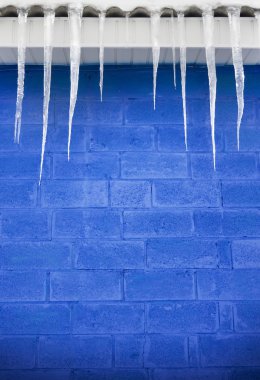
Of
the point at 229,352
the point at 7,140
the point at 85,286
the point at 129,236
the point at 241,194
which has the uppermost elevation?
the point at 7,140

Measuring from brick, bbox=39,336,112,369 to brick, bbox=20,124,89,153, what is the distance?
1039 millimetres

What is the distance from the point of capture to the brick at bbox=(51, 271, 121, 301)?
2.55 meters

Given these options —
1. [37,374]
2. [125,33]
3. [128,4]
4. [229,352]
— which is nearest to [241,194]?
[229,352]

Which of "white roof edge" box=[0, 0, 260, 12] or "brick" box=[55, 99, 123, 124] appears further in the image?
"brick" box=[55, 99, 123, 124]

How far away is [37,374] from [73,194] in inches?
38.4

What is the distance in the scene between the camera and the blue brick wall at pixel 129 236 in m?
2.51

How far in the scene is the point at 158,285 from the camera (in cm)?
257

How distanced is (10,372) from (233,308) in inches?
48.6

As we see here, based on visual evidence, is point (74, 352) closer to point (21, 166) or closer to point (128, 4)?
point (21, 166)

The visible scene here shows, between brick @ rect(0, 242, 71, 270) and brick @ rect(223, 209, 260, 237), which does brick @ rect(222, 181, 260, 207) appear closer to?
brick @ rect(223, 209, 260, 237)

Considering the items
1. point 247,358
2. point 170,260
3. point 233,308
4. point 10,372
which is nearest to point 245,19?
point 170,260

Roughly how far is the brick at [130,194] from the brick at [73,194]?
5cm

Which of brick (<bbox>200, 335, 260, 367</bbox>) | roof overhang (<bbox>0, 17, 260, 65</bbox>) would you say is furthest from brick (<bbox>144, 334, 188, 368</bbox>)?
roof overhang (<bbox>0, 17, 260, 65</bbox>)

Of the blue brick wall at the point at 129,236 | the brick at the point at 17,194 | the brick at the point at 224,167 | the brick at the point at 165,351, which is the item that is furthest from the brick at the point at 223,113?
the brick at the point at 165,351
